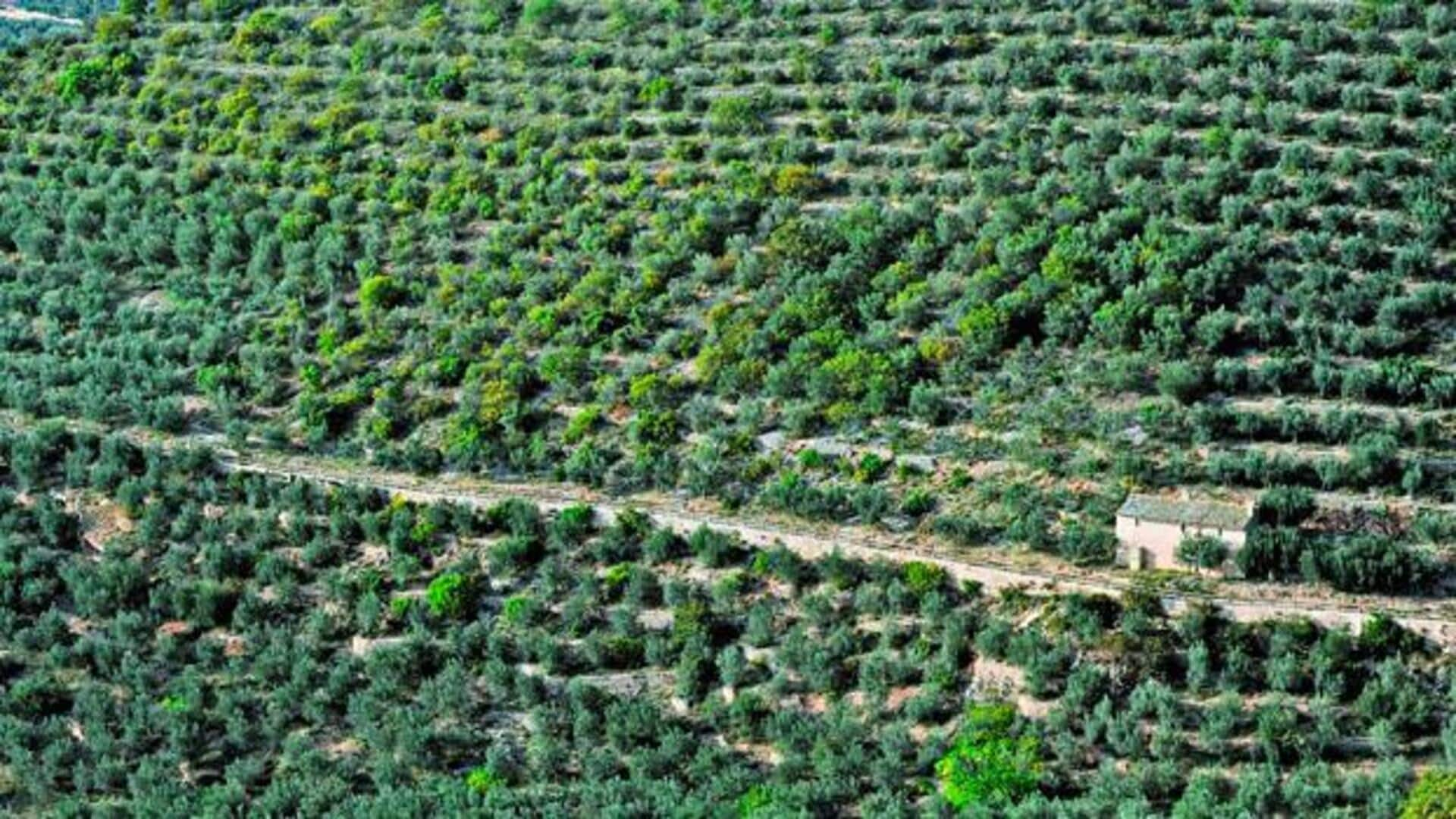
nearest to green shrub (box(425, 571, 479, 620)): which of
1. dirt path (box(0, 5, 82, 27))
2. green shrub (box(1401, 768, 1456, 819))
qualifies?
green shrub (box(1401, 768, 1456, 819))

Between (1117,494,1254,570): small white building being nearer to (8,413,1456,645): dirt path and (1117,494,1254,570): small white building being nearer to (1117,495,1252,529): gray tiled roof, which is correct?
(1117,495,1252,529): gray tiled roof

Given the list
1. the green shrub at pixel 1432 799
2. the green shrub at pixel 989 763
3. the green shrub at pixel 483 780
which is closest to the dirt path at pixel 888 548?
the green shrub at pixel 989 763

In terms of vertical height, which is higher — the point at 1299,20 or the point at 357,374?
the point at 1299,20

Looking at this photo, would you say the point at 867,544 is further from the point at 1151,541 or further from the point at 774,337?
the point at 774,337

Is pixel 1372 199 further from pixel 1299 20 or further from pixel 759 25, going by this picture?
pixel 759 25

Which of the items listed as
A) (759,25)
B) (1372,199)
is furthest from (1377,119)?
(759,25)

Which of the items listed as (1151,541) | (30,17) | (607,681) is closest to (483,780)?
(607,681)
